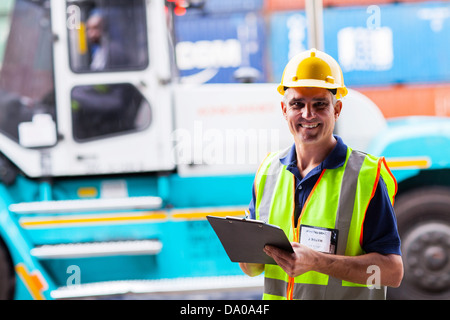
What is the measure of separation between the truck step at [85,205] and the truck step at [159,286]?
1.74 ft

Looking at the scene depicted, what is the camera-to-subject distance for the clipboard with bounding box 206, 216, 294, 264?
4.72ft

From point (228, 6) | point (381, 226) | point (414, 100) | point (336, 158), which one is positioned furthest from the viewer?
point (228, 6)

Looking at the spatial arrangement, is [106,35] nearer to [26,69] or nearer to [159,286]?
[26,69]

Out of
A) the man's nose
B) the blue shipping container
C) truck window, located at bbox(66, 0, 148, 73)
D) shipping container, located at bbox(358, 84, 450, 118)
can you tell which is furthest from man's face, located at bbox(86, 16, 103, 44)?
the man's nose

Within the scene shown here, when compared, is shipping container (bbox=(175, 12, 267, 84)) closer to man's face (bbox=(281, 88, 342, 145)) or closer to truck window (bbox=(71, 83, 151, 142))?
truck window (bbox=(71, 83, 151, 142))

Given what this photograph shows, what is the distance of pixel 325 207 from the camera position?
1581mm

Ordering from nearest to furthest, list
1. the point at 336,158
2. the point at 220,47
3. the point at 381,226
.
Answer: the point at 381,226 < the point at 336,158 < the point at 220,47

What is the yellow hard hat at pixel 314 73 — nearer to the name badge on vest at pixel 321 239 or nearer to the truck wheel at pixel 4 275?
the name badge on vest at pixel 321 239

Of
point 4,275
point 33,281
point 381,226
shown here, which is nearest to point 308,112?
point 381,226

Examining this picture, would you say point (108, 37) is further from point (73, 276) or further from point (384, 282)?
point (384, 282)

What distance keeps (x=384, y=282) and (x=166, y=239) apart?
7.51 feet

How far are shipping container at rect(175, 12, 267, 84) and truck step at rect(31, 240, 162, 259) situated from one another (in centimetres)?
123

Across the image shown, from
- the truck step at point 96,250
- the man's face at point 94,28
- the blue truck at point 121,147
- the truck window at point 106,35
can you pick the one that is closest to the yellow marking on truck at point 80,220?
the blue truck at point 121,147

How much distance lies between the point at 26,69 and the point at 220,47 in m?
1.40
